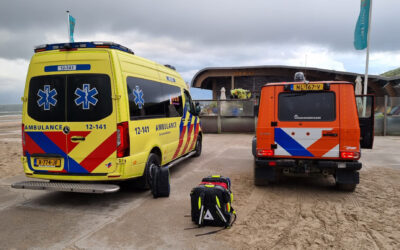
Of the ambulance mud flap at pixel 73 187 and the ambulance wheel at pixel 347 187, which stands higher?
the ambulance mud flap at pixel 73 187

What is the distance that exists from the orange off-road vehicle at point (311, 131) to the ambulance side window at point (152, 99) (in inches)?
81.7

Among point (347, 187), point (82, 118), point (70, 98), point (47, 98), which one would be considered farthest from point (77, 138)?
point (347, 187)

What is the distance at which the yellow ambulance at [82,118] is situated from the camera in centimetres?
421

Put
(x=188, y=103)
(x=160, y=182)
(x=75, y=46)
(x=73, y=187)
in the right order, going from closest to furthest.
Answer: (x=73, y=187) → (x=75, y=46) → (x=160, y=182) → (x=188, y=103)

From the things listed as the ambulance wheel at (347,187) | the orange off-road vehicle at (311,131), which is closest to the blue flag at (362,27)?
the orange off-road vehicle at (311,131)

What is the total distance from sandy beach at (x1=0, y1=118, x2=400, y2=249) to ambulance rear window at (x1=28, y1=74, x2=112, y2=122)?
153cm

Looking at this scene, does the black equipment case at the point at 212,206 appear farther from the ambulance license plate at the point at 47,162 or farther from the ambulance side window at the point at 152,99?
the ambulance license plate at the point at 47,162

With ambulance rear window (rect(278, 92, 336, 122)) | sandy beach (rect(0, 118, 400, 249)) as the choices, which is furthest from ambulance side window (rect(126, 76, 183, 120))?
ambulance rear window (rect(278, 92, 336, 122))

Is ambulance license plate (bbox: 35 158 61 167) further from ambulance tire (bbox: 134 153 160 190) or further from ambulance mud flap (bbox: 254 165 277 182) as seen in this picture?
ambulance mud flap (bbox: 254 165 277 182)

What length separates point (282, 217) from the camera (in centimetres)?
391

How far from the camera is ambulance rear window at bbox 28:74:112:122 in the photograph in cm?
423

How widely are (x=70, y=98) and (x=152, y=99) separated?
1.52m

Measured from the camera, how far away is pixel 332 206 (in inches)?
171

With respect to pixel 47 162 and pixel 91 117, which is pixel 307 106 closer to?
pixel 91 117
